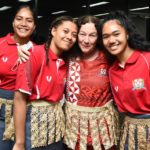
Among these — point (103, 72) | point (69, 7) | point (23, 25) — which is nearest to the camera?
point (103, 72)

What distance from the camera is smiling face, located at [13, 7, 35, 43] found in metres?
2.57

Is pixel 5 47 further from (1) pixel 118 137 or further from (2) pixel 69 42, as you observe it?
(1) pixel 118 137

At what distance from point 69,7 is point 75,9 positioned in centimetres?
9

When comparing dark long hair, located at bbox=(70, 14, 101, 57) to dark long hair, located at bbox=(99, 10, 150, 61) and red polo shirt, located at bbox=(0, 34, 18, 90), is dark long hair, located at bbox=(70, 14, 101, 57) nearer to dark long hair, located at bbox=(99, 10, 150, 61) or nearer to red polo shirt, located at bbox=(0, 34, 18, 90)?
dark long hair, located at bbox=(99, 10, 150, 61)

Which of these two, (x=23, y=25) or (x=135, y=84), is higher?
(x=23, y=25)

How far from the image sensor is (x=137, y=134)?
224 cm

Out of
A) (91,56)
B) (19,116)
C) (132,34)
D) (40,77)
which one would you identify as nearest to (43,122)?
(19,116)

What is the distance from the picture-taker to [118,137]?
96.5 inches

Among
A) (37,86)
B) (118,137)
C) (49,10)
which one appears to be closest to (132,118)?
(118,137)

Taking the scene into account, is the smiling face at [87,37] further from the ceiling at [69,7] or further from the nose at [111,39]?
the ceiling at [69,7]

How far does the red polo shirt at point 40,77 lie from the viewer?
7.14 ft

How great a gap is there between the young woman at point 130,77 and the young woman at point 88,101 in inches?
3.7

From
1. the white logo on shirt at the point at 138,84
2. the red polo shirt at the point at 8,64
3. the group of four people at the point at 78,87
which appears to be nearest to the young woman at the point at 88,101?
the group of four people at the point at 78,87

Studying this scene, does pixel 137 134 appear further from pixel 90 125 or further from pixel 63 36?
pixel 63 36
